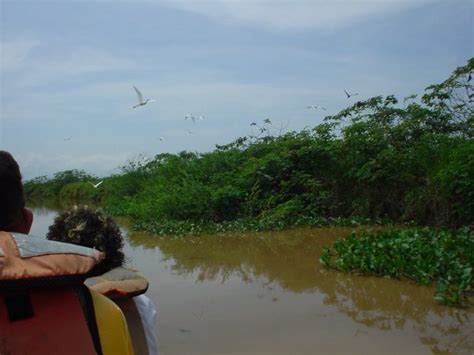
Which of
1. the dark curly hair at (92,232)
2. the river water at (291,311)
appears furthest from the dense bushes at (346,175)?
the dark curly hair at (92,232)

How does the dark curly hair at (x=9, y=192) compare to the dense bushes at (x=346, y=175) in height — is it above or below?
above

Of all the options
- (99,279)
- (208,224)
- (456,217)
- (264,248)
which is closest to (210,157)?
(208,224)

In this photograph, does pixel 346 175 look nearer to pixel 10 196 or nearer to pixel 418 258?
pixel 418 258

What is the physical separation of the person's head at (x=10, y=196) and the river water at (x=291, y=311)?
3884mm

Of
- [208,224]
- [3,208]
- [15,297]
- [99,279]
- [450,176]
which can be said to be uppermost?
[3,208]

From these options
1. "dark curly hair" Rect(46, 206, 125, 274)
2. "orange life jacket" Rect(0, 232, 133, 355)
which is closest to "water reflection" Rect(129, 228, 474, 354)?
"dark curly hair" Rect(46, 206, 125, 274)

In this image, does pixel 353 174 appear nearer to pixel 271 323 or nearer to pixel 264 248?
pixel 264 248

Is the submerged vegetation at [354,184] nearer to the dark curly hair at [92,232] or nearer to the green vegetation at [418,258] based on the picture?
the green vegetation at [418,258]

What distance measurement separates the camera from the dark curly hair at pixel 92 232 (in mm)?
2314

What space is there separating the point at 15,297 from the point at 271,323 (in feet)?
16.2

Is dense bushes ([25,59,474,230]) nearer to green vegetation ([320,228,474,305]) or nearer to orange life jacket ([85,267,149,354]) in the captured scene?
green vegetation ([320,228,474,305])

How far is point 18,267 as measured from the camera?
148 centimetres

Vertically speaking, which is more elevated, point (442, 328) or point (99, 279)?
point (99, 279)

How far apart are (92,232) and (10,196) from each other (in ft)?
1.95
